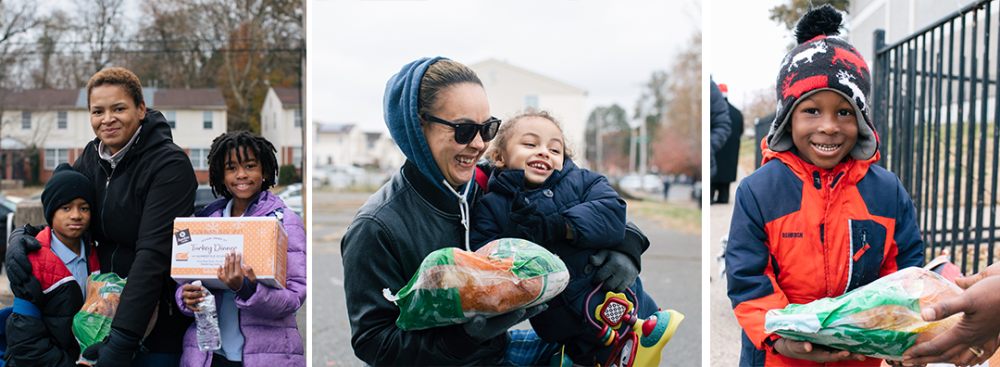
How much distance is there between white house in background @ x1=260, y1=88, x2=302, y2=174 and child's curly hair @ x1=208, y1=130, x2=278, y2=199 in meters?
0.29

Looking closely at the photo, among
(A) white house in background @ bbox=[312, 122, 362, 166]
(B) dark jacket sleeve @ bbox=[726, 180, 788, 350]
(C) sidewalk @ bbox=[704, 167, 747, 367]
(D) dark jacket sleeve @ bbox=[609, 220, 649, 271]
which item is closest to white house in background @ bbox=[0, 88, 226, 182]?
(D) dark jacket sleeve @ bbox=[609, 220, 649, 271]

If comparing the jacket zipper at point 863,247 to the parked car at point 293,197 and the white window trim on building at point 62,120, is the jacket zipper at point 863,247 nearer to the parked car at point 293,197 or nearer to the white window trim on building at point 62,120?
the parked car at point 293,197

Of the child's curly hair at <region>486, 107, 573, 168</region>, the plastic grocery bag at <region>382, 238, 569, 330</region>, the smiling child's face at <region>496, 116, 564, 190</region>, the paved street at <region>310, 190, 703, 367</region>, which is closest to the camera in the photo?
the plastic grocery bag at <region>382, 238, 569, 330</region>

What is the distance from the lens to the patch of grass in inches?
543

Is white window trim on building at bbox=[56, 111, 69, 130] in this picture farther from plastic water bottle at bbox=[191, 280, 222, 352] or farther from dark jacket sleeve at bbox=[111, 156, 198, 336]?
plastic water bottle at bbox=[191, 280, 222, 352]

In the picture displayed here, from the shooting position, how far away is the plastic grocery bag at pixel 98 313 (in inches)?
90.3

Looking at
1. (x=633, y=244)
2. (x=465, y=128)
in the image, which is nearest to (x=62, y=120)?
(x=465, y=128)

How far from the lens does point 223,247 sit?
2139 millimetres

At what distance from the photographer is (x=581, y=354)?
2062mm

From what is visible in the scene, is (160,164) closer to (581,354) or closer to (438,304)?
(438,304)

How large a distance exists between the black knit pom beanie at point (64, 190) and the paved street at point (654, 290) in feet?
7.73

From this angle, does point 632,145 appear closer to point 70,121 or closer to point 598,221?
point 70,121

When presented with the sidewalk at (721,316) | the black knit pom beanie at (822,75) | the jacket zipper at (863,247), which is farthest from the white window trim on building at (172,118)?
the sidewalk at (721,316)

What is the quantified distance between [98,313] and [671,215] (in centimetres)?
1560
